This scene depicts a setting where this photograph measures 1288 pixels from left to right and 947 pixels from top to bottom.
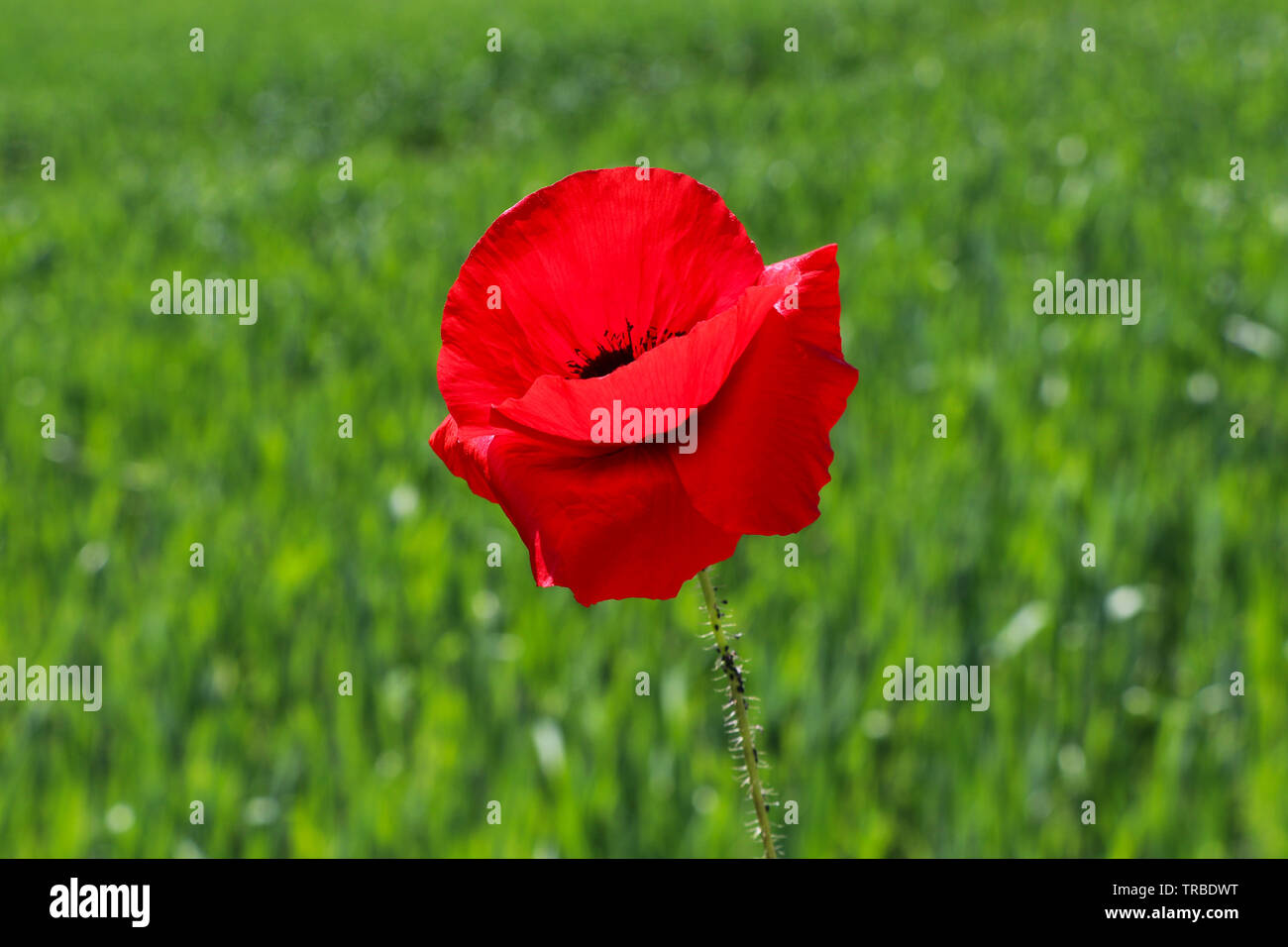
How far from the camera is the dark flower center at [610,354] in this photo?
12.1 inches

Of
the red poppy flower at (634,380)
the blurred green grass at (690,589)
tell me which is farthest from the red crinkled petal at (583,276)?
the blurred green grass at (690,589)

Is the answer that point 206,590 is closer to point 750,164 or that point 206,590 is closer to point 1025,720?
point 1025,720

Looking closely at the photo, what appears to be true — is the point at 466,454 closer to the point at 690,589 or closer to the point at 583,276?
the point at 583,276

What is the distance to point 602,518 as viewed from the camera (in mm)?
277

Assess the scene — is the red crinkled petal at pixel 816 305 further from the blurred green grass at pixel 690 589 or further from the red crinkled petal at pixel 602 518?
the blurred green grass at pixel 690 589

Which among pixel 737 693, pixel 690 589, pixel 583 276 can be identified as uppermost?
pixel 690 589

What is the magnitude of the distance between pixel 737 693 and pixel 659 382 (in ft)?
0.26

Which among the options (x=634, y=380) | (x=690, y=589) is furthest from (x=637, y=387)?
(x=690, y=589)

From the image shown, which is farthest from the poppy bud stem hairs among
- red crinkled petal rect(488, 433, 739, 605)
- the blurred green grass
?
the blurred green grass

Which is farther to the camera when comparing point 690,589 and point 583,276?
point 690,589

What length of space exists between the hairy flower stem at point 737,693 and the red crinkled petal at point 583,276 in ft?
0.25

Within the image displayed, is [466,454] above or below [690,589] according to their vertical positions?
below

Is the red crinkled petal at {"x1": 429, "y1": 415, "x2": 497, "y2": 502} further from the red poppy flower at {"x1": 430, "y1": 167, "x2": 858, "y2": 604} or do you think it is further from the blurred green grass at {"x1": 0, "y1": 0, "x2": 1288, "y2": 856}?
the blurred green grass at {"x1": 0, "y1": 0, "x2": 1288, "y2": 856}
